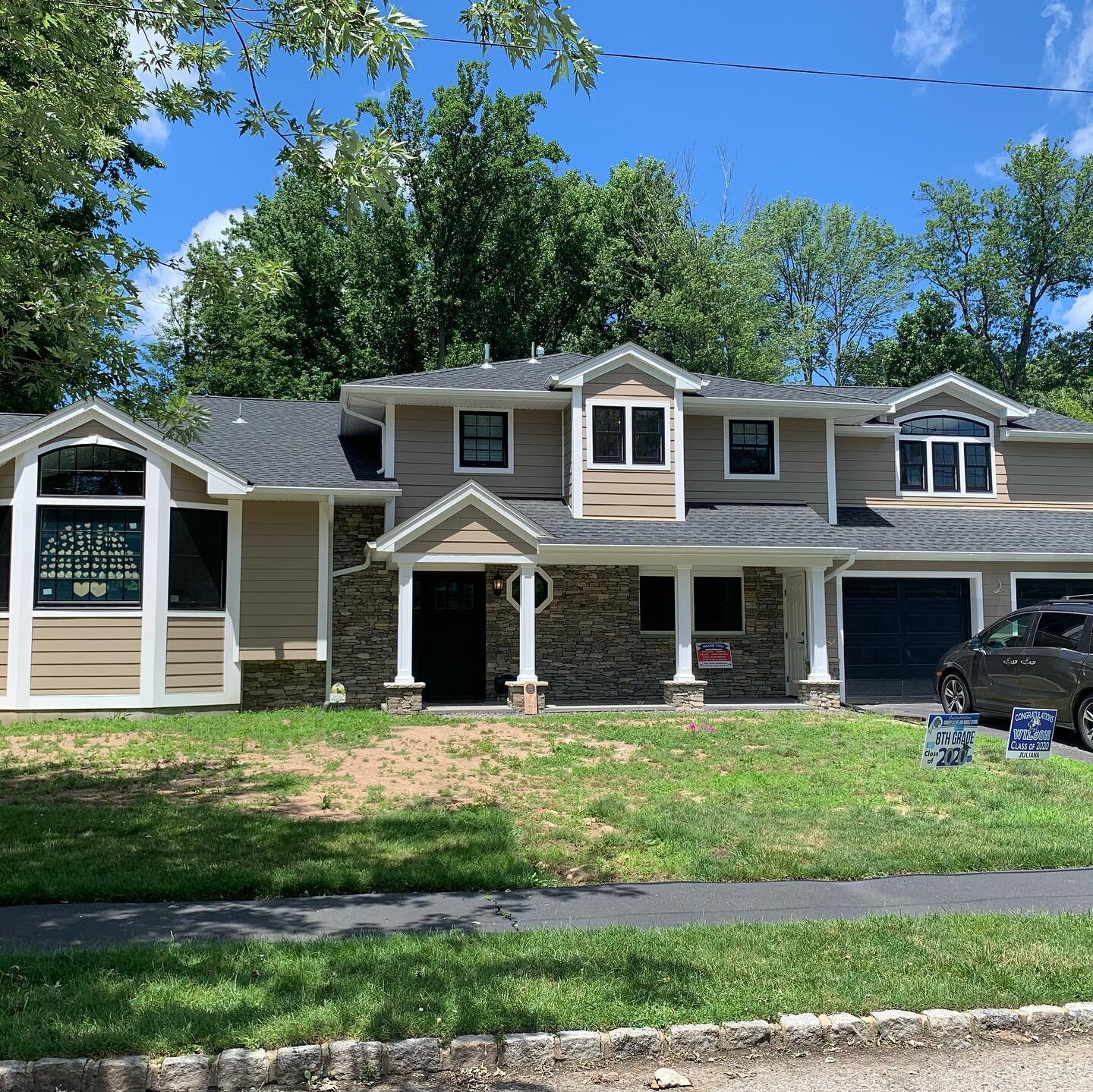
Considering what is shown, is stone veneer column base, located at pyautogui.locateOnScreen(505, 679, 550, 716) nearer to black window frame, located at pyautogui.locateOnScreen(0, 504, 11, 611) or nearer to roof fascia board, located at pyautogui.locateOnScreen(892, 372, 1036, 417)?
black window frame, located at pyautogui.locateOnScreen(0, 504, 11, 611)

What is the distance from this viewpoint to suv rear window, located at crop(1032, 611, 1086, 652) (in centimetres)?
1339

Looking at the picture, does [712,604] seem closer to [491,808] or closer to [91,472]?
[491,808]

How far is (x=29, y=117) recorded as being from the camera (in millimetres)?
8008

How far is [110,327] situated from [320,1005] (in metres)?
6.91

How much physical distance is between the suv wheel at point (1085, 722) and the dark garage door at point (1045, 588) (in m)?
7.63

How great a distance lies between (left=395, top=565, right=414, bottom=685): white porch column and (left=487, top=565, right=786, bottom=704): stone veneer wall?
2.45 metres

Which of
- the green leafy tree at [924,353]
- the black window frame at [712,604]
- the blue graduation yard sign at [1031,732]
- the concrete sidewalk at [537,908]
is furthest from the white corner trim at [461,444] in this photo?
the green leafy tree at [924,353]

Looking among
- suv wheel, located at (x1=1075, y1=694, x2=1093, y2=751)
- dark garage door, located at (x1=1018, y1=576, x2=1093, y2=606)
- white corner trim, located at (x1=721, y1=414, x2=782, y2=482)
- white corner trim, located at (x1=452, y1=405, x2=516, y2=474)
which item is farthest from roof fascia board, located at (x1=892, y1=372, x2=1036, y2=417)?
suv wheel, located at (x1=1075, y1=694, x2=1093, y2=751)

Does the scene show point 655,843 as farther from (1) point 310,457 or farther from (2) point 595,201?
(2) point 595,201

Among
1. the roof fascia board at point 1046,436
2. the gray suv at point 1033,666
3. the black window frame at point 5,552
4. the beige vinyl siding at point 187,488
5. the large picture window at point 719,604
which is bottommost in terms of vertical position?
the gray suv at point 1033,666

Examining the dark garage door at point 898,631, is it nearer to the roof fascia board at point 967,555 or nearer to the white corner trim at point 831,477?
the roof fascia board at point 967,555

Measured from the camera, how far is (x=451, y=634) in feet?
63.2

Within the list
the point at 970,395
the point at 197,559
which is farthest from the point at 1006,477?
the point at 197,559

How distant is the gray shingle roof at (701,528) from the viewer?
699 inches
